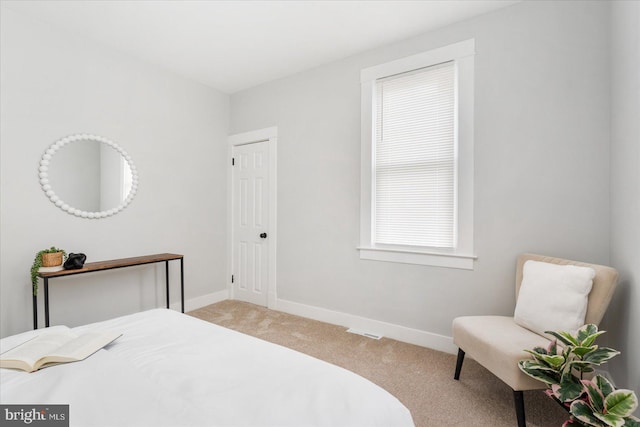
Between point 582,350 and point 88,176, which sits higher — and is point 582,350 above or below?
below

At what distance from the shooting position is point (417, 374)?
7.44 feet

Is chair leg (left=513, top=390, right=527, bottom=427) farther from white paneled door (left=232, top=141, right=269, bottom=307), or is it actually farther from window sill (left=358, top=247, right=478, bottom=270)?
white paneled door (left=232, top=141, right=269, bottom=307)

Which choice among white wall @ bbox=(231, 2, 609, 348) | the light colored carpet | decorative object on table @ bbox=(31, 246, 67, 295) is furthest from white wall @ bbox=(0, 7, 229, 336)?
white wall @ bbox=(231, 2, 609, 348)

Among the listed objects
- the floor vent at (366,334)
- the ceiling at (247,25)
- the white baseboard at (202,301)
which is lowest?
the floor vent at (366,334)

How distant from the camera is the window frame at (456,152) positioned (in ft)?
8.38

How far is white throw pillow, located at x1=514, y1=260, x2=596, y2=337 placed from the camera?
1753 millimetres

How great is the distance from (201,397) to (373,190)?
2.43 meters

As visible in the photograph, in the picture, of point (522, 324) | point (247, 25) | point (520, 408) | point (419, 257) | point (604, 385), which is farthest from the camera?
point (419, 257)

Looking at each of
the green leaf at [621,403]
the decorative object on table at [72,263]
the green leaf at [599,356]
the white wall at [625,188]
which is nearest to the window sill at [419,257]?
the white wall at [625,188]

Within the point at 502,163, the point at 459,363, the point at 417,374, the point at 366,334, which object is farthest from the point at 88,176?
the point at 502,163

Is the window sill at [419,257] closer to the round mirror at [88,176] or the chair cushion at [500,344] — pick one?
the chair cushion at [500,344]

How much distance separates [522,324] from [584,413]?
826 millimetres

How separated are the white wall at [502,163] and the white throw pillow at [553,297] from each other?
41 centimetres

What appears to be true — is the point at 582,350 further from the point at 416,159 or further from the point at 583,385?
the point at 416,159
